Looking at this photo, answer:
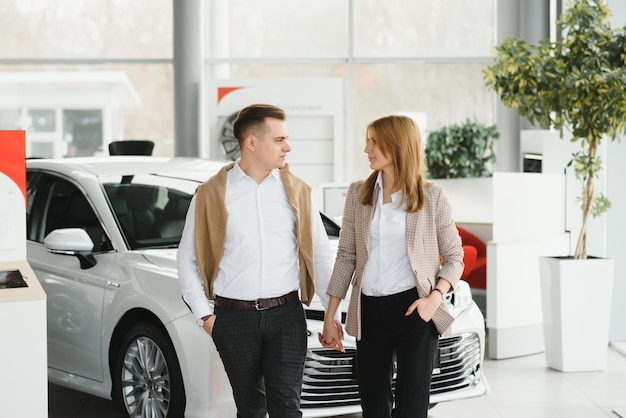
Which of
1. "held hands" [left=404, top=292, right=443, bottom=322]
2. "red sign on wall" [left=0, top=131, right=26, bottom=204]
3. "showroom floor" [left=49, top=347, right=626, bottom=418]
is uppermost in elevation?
"red sign on wall" [left=0, top=131, right=26, bottom=204]

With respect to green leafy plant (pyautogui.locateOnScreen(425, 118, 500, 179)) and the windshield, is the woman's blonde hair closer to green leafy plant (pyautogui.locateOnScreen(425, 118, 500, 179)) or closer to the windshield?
the windshield

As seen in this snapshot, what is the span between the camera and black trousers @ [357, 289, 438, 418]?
3.25m

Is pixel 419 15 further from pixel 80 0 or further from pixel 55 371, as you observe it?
pixel 55 371

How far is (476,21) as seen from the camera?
11883 mm

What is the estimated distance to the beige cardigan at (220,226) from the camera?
3271 mm

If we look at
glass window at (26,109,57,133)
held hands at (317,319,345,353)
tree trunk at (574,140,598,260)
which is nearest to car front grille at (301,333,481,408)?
held hands at (317,319,345,353)

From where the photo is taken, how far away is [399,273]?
10.8 ft

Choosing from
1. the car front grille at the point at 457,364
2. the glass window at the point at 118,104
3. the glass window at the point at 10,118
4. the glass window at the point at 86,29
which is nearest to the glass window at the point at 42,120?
the glass window at the point at 118,104

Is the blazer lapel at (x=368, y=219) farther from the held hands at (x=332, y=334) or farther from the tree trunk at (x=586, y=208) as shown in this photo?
the tree trunk at (x=586, y=208)

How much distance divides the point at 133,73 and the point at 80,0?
1049mm

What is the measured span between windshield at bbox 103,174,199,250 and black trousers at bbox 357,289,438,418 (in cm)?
168

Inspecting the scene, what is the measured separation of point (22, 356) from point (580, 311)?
4.08 m

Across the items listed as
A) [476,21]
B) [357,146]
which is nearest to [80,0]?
[357,146]

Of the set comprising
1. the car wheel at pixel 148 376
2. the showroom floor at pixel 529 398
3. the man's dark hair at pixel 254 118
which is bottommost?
the showroom floor at pixel 529 398
